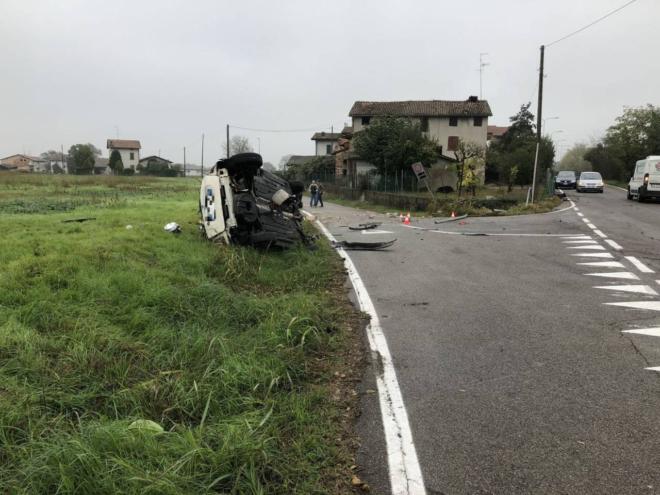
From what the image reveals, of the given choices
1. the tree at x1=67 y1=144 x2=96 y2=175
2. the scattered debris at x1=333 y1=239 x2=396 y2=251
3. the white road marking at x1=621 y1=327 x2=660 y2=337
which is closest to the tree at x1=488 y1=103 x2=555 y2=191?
the scattered debris at x1=333 y1=239 x2=396 y2=251

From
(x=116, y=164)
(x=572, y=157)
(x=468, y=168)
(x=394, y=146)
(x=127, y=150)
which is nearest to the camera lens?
(x=468, y=168)

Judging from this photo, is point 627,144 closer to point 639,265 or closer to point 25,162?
point 639,265

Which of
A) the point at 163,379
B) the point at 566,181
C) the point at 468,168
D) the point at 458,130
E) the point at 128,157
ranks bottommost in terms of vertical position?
the point at 163,379

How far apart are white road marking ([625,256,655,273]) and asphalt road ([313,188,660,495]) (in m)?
0.08

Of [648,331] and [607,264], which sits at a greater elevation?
[607,264]

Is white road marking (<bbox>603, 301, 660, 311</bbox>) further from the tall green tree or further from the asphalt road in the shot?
the tall green tree

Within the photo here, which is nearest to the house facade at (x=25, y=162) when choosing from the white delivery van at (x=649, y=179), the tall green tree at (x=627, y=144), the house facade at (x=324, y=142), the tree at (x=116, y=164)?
the tree at (x=116, y=164)

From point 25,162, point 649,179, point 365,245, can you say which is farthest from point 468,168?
point 25,162

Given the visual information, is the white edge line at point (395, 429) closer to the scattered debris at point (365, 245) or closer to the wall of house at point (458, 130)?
the scattered debris at point (365, 245)

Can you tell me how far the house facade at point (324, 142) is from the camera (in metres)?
84.9

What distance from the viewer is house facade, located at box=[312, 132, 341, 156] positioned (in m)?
84.9

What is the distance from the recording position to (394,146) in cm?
3625

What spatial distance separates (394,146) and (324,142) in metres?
50.6

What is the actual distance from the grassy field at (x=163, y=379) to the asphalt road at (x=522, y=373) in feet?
1.68
